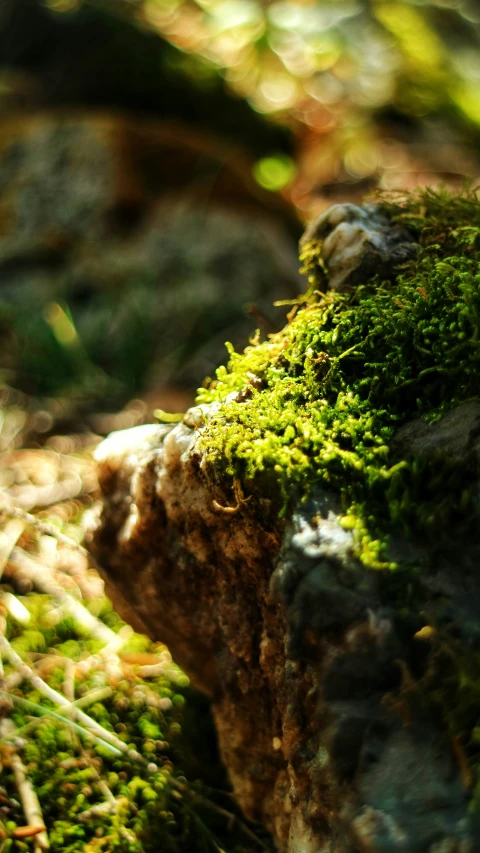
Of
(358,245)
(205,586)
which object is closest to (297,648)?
(205,586)

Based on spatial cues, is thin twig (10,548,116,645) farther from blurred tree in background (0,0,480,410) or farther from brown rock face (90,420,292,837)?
blurred tree in background (0,0,480,410)

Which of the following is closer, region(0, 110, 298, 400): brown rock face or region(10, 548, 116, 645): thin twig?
region(10, 548, 116, 645): thin twig

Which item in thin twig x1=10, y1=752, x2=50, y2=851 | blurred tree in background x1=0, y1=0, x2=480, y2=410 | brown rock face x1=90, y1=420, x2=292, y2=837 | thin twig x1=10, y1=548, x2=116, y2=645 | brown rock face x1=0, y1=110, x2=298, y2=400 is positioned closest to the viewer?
brown rock face x1=90, y1=420, x2=292, y2=837

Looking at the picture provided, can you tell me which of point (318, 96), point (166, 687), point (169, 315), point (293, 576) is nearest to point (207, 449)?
point (293, 576)

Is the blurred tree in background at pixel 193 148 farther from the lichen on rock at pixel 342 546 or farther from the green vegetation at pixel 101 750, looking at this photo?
the green vegetation at pixel 101 750

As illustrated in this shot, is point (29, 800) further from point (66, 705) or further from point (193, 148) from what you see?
point (193, 148)

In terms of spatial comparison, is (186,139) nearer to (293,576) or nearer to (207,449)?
(207,449)

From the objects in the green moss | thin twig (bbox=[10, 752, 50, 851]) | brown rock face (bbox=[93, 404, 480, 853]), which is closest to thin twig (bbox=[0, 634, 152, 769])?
thin twig (bbox=[10, 752, 50, 851])
